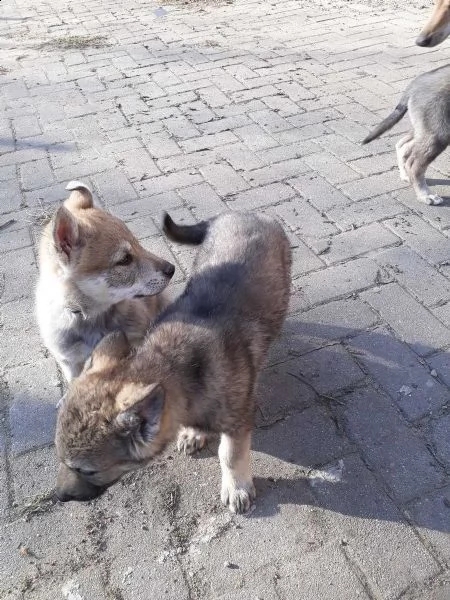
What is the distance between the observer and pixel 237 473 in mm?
2453

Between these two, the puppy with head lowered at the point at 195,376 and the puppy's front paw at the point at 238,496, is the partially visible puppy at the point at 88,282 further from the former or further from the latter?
the puppy's front paw at the point at 238,496

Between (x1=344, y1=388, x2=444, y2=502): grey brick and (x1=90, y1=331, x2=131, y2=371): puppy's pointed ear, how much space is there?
52.3 inches

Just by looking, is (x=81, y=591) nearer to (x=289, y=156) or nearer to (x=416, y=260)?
(x=416, y=260)

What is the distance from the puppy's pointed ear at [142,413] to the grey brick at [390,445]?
1.25 meters

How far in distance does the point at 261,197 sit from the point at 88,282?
2301 millimetres

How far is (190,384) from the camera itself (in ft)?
7.48

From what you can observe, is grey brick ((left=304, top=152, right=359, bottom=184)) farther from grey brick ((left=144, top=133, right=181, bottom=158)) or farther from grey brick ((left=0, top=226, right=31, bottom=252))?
grey brick ((left=0, top=226, right=31, bottom=252))

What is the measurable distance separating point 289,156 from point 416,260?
1.92m

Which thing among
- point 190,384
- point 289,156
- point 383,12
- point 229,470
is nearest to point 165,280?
point 190,384

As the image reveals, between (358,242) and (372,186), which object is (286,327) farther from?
(372,186)

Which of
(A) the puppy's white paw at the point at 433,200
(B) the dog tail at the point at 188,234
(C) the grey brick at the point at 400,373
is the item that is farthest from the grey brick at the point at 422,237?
(B) the dog tail at the point at 188,234

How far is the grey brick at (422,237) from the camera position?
3877 mm

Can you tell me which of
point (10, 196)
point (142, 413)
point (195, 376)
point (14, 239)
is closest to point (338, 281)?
point (195, 376)

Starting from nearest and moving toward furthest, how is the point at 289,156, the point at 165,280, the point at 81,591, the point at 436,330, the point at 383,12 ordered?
the point at 81,591, the point at 165,280, the point at 436,330, the point at 289,156, the point at 383,12
